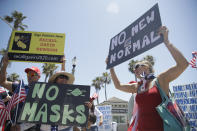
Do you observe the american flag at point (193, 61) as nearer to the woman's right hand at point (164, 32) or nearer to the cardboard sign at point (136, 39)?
the cardboard sign at point (136, 39)

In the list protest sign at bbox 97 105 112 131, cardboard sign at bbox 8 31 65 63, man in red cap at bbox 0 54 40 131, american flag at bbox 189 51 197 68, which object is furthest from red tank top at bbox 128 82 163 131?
american flag at bbox 189 51 197 68

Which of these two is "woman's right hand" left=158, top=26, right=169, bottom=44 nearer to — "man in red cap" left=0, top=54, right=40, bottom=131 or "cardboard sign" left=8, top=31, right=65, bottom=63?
"man in red cap" left=0, top=54, right=40, bottom=131

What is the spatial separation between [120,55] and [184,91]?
801 centimetres

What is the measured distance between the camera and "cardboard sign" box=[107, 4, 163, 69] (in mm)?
2457

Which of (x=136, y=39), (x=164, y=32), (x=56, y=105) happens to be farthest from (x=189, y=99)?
(x=56, y=105)

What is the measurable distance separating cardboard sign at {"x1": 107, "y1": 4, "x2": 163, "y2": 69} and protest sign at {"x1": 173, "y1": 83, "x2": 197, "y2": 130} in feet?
25.5

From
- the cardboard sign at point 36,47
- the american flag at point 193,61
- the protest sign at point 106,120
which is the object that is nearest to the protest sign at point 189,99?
the american flag at point 193,61

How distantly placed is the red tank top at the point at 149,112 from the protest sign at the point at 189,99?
8.52 meters

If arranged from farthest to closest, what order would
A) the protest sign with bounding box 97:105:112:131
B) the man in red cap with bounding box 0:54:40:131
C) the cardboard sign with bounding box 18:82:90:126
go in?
the protest sign with bounding box 97:105:112:131, the man in red cap with bounding box 0:54:40:131, the cardboard sign with bounding box 18:82:90:126

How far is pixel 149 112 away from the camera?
6.36ft

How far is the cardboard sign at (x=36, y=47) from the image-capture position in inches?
201

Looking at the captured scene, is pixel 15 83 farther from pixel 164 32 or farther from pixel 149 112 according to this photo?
pixel 164 32

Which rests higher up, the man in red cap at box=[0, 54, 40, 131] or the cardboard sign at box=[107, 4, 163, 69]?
the cardboard sign at box=[107, 4, 163, 69]

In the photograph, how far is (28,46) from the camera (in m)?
5.32
